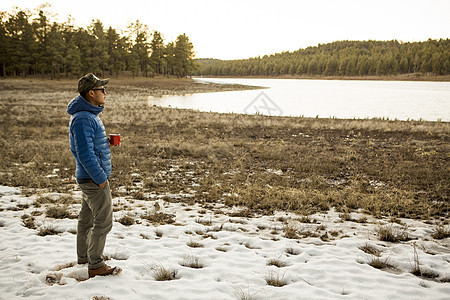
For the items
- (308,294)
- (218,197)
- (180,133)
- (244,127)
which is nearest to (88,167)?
(308,294)

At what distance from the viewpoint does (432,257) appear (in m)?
4.38

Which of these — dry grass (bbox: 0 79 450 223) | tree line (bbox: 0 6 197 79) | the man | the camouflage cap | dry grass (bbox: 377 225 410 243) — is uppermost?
tree line (bbox: 0 6 197 79)

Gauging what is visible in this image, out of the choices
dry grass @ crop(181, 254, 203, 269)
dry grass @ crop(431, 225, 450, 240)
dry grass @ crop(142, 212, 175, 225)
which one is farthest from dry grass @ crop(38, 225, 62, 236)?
dry grass @ crop(431, 225, 450, 240)

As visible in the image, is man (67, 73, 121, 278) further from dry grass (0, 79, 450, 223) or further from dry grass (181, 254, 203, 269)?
dry grass (0, 79, 450, 223)

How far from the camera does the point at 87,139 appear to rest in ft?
10.6

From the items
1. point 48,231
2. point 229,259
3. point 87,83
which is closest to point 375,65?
point 229,259

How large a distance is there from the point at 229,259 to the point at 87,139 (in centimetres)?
263

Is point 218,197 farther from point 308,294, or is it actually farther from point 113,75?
point 113,75

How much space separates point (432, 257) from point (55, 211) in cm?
681

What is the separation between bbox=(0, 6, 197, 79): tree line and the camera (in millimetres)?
62188

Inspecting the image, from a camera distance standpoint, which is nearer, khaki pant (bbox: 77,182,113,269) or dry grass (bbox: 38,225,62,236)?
khaki pant (bbox: 77,182,113,269)

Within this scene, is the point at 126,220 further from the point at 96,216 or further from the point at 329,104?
the point at 329,104

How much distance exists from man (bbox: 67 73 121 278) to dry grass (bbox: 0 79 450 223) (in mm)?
2211

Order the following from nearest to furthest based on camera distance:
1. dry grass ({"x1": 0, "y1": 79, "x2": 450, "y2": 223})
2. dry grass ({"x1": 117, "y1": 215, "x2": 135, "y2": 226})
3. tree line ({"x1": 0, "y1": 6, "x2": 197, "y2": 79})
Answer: dry grass ({"x1": 117, "y1": 215, "x2": 135, "y2": 226})
dry grass ({"x1": 0, "y1": 79, "x2": 450, "y2": 223})
tree line ({"x1": 0, "y1": 6, "x2": 197, "y2": 79})
